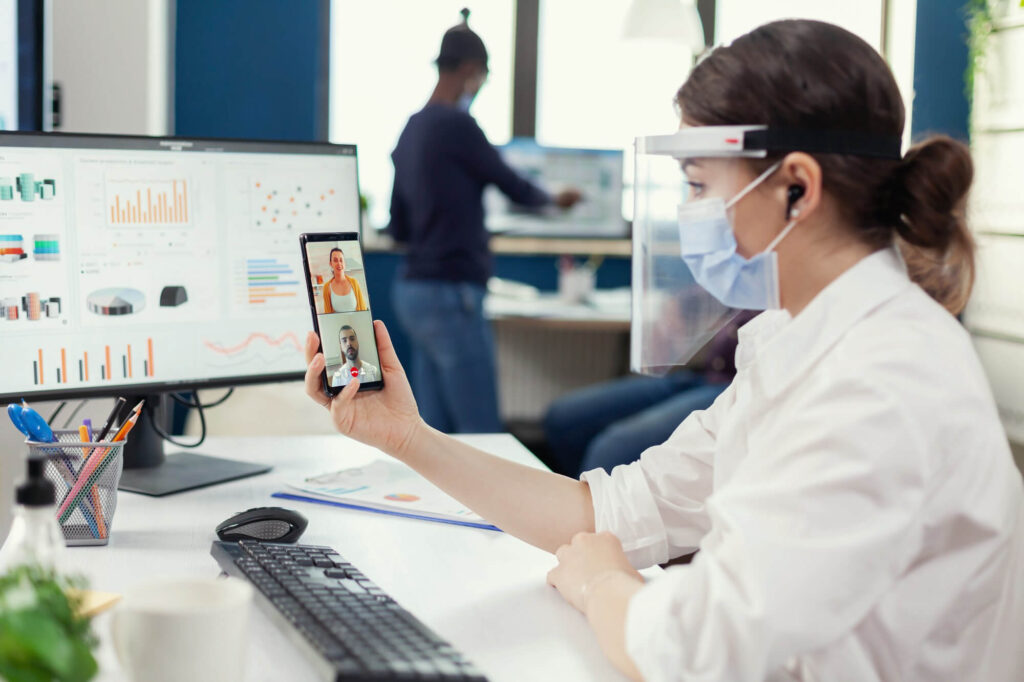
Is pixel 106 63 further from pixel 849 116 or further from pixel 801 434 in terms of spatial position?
pixel 801 434

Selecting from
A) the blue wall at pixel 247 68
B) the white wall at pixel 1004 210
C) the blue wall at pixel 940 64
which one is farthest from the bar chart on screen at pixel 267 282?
the blue wall at pixel 940 64

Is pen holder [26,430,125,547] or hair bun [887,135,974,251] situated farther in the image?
pen holder [26,430,125,547]

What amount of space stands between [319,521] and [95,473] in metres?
0.26

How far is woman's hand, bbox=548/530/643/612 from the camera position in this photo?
36.4 inches

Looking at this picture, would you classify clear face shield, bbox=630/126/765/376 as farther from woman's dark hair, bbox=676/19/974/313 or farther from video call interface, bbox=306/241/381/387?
video call interface, bbox=306/241/381/387

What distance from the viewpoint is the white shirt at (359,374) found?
114 cm

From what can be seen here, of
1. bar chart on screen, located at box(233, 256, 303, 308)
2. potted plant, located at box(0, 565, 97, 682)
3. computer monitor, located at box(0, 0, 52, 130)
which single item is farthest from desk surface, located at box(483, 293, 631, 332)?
potted plant, located at box(0, 565, 97, 682)

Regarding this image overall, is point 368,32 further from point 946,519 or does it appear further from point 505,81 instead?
point 946,519

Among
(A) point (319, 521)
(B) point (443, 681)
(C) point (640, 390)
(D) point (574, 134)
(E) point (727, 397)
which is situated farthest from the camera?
(D) point (574, 134)

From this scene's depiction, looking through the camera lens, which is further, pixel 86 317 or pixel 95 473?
pixel 86 317

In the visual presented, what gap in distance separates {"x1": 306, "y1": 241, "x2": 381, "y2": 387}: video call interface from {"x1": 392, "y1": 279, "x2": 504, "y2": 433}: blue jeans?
6.12 feet

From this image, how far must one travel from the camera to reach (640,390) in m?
3.32

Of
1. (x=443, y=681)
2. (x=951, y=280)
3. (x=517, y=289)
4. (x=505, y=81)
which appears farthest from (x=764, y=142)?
(x=505, y=81)

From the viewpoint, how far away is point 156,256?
1.37m
